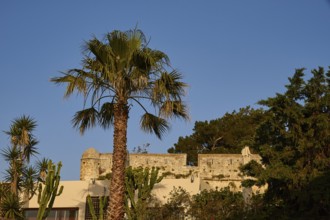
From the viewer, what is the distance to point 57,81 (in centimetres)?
1433

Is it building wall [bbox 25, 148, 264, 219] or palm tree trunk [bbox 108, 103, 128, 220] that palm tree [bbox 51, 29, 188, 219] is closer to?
palm tree trunk [bbox 108, 103, 128, 220]

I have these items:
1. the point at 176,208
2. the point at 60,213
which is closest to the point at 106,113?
the point at 176,208

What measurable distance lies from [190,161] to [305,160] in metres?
31.3

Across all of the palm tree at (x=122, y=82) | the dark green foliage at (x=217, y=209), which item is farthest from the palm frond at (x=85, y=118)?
Answer: the dark green foliage at (x=217, y=209)

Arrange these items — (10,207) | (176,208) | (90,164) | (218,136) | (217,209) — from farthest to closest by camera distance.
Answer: (218,136) < (90,164) < (176,208) < (10,207) < (217,209)

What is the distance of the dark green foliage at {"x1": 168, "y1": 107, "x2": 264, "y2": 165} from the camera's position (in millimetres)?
46062

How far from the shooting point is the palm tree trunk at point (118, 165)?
1291 centimetres

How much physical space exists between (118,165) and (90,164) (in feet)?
73.8

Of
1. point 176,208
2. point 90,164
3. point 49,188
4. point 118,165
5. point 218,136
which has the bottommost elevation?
point 176,208

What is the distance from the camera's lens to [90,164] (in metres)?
35.0

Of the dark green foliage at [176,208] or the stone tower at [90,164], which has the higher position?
the stone tower at [90,164]

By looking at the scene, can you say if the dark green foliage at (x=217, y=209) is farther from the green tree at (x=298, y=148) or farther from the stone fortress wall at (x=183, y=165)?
the stone fortress wall at (x=183, y=165)

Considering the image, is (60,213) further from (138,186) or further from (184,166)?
(184,166)

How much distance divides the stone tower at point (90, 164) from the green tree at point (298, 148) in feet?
64.8
